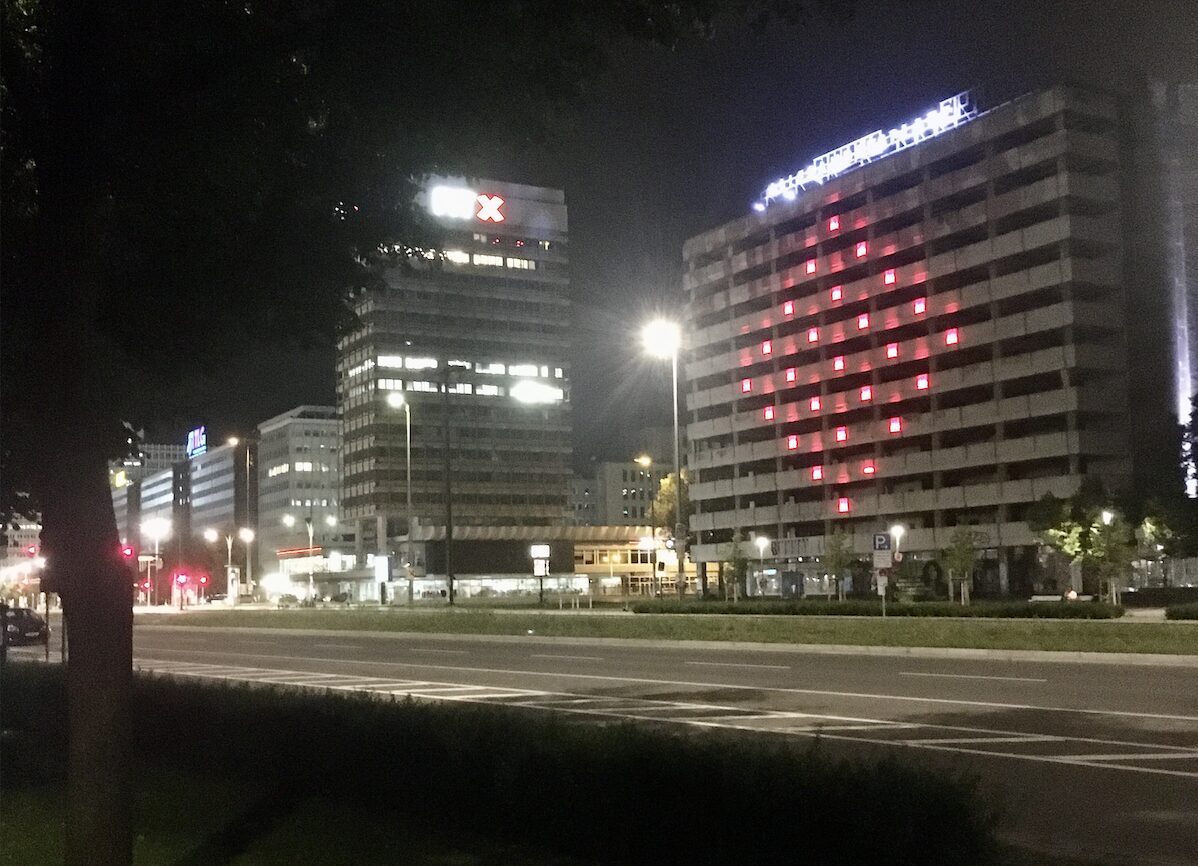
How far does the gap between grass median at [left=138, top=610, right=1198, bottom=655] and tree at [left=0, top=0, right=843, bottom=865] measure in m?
20.3

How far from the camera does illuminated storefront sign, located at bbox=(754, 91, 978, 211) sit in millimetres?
86938

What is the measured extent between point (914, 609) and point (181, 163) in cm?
3722

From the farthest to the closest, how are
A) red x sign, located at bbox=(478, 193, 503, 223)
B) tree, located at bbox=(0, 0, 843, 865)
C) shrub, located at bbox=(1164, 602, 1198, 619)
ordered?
red x sign, located at bbox=(478, 193, 503, 223) < shrub, located at bbox=(1164, 602, 1198, 619) < tree, located at bbox=(0, 0, 843, 865)

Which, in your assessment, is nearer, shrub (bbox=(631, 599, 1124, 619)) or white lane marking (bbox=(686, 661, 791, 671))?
white lane marking (bbox=(686, 661, 791, 671))

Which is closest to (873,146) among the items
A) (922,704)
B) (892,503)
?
(892,503)

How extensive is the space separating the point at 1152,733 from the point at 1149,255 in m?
77.7

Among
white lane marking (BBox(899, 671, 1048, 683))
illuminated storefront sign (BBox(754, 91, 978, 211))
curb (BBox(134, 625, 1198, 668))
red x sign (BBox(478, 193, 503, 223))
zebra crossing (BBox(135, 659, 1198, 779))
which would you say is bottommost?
curb (BBox(134, 625, 1198, 668))

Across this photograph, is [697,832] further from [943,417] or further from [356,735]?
[943,417]

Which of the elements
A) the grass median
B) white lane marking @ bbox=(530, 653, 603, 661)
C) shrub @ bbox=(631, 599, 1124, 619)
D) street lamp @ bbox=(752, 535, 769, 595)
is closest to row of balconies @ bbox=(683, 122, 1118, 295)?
street lamp @ bbox=(752, 535, 769, 595)

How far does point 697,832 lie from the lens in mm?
7047

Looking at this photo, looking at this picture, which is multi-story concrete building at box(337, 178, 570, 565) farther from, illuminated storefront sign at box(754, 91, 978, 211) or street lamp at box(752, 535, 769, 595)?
street lamp at box(752, 535, 769, 595)

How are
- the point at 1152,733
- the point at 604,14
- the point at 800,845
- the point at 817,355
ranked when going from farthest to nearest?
the point at 817,355 < the point at 1152,733 < the point at 604,14 < the point at 800,845

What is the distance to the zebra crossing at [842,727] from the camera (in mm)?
12359

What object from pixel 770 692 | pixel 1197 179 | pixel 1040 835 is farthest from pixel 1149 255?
pixel 1040 835
